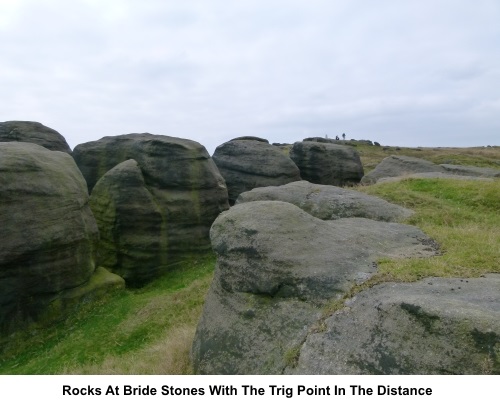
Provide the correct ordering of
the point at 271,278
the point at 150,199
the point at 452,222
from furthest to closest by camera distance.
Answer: the point at 150,199 < the point at 452,222 < the point at 271,278

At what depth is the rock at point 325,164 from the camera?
126 ft

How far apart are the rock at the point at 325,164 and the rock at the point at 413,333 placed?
30737 millimetres

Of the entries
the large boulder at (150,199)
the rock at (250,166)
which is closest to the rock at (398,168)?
the rock at (250,166)

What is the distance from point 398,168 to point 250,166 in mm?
10756

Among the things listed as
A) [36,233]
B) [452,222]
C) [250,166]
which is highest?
[250,166]

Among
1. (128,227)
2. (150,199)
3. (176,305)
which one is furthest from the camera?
(150,199)

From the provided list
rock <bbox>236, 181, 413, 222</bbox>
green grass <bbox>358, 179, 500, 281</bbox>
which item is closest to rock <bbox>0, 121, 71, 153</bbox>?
rock <bbox>236, 181, 413, 222</bbox>

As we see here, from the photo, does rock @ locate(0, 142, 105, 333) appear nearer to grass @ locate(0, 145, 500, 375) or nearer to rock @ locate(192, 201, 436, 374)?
grass @ locate(0, 145, 500, 375)

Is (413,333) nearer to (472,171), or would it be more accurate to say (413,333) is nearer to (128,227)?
(128,227)

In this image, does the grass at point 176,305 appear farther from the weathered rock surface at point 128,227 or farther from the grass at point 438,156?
the grass at point 438,156

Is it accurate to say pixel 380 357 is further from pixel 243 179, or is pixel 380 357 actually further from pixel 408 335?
pixel 243 179

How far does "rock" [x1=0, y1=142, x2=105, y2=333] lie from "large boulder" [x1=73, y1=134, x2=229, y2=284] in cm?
382

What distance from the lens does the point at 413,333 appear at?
21.2 feet

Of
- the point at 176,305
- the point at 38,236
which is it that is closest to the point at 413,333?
the point at 176,305
